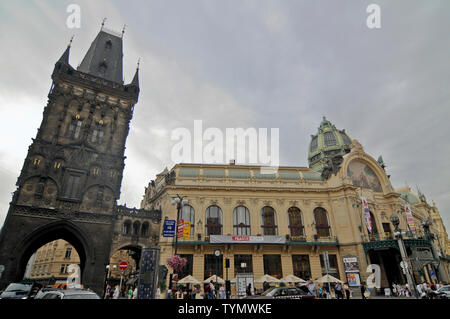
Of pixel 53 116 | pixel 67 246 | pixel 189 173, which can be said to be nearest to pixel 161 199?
pixel 189 173

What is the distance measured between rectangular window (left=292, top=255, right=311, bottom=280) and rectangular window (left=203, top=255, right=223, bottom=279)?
9.85 metres

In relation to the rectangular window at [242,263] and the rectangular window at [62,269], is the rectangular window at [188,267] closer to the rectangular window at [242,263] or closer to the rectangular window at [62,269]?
the rectangular window at [242,263]

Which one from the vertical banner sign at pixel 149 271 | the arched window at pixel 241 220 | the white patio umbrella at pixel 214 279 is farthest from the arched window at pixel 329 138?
the vertical banner sign at pixel 149 271

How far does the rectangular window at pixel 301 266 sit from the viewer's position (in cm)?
3278

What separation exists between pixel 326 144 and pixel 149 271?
4495 cm

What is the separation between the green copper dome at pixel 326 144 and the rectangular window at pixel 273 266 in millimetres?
21379

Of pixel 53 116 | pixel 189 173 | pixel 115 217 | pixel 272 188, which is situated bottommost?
pixel 115 217

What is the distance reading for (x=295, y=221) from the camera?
3597cm

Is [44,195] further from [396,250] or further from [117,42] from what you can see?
[396,250]

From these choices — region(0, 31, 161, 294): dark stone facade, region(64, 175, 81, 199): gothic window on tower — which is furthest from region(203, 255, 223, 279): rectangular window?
region(64, 175, 81, 199): gothic window on tower

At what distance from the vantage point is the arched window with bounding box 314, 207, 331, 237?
35.7 m

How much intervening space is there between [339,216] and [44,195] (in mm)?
38335
